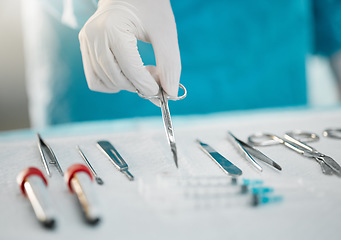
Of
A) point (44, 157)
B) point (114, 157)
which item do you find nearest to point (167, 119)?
point (114, 157)

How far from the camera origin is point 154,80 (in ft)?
2.67

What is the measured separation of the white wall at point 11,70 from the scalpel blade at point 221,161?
1086 mm

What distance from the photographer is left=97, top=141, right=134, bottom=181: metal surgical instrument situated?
2.14 feet

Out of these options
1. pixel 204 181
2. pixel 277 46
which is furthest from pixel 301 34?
pixel 204 181

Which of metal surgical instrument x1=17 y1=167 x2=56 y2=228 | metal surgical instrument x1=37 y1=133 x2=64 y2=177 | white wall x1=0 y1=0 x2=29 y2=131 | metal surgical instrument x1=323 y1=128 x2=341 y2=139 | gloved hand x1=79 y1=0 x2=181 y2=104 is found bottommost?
metal surgical instrument x1=323 y1=128 x2=341 y2=139

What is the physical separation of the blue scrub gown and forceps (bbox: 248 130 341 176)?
2.56ft

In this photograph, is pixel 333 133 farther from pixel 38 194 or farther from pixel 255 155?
pixel 38 194

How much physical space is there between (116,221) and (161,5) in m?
0.54

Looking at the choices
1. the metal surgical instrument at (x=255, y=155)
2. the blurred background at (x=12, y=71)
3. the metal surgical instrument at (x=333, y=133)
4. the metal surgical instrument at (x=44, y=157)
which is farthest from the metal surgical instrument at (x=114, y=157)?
the blurred background at (x=12, y=71)

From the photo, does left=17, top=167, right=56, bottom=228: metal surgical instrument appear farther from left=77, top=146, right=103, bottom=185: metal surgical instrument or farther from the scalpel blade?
the scalpel blade

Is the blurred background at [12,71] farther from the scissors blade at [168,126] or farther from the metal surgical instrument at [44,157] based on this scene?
the scissors blade at [168,126]

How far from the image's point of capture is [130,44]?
76 cm

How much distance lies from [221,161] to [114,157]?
23 centimetres

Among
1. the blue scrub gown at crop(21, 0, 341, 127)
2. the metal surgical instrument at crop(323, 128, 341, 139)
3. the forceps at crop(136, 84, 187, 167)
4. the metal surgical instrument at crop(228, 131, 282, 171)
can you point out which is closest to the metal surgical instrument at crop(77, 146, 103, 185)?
the forceps at crop(136, 84, 187, 167)
